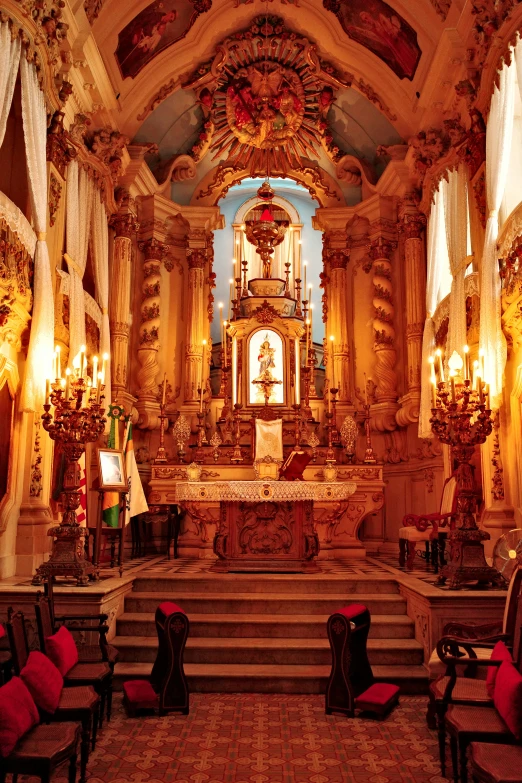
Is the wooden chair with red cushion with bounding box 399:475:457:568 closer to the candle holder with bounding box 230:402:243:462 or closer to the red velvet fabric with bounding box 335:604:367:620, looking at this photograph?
the red velvet fabric with bounding box 335:604:367:620

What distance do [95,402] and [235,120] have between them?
825 cm

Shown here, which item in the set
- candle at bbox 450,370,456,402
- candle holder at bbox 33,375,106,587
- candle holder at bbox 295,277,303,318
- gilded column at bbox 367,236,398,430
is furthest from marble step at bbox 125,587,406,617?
candle holder at bbox 295,277,303,318

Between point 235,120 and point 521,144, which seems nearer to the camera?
point 521,144

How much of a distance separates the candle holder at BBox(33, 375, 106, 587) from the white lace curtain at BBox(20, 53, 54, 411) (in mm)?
920

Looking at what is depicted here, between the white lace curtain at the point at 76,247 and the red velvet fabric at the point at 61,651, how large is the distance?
461cm

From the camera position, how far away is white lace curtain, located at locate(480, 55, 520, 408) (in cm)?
779

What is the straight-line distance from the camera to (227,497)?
8.35 metres

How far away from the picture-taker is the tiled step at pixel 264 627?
6.56 meters

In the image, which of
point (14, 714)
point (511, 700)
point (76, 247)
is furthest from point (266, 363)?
point (14, 714)

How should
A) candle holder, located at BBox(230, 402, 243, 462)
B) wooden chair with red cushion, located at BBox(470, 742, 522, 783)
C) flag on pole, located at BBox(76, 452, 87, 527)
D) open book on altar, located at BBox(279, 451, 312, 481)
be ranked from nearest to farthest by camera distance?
1. wooden chair with red cushion, located at BBox(470, 742, 522, 783)
2. flag on pole, located at BBox(76, 452, 87, 527)
3. open book on altar, located at BBox(279, 451, 312, 481)
4. candle holder, located at BBox(230, 402, 243, 462)

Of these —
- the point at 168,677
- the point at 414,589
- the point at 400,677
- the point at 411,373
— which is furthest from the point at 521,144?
the point at 168,677

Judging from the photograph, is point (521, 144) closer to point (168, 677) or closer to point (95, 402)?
point (95, 402)

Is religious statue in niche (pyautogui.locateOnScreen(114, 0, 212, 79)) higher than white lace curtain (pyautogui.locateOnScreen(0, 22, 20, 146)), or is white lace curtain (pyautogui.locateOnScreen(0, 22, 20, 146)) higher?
religious statue in niche (pyautogui.locateOnScreen(114, 0, 212, 79))

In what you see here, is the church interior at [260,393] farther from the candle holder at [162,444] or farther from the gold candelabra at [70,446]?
the candle holder at [162,444]
